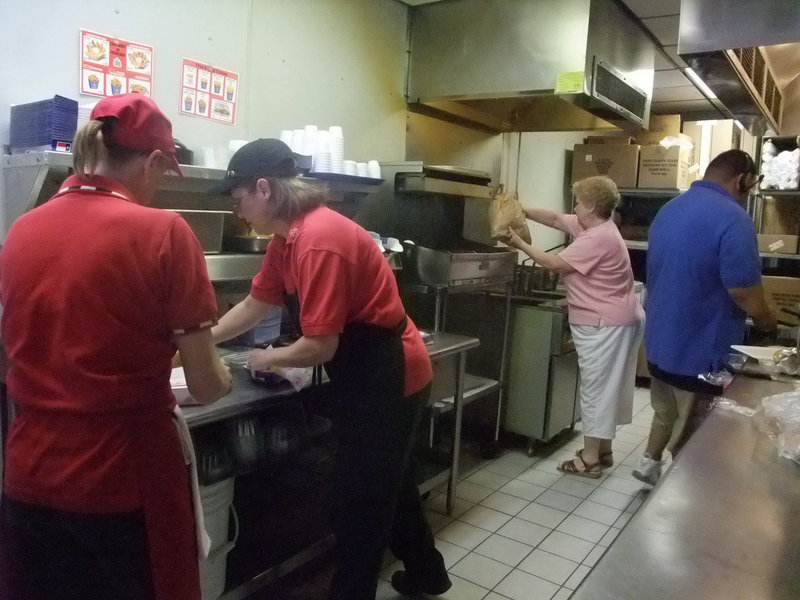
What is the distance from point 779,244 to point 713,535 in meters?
3.70

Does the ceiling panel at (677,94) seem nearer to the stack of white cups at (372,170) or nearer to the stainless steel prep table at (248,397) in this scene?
the stack of white cups at (372,170)

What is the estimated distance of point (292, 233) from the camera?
5.46 ft

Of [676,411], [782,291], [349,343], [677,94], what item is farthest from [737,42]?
[677,94]

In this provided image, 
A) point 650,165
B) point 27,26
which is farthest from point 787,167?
point 27,26

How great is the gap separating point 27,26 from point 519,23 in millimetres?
2095

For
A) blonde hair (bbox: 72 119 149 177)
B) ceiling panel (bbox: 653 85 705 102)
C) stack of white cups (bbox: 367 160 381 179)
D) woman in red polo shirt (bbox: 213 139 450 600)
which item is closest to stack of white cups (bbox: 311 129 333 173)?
stack of white cups (bbox: 367 160 381 179)

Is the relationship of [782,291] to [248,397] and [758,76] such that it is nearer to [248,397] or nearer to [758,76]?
[758,76]

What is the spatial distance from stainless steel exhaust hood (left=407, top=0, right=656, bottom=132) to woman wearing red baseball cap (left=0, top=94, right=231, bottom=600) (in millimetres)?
2177

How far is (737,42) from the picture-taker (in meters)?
1.43

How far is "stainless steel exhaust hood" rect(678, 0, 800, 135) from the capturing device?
4.48 feet

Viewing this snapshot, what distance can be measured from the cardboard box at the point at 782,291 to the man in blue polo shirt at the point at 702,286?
1463 mm

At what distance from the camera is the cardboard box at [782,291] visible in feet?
12.3

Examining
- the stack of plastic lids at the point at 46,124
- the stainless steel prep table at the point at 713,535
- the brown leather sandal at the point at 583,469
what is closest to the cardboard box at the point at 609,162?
the brown leather sandal at the point at 583,469

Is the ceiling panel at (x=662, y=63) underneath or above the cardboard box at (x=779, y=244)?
above
